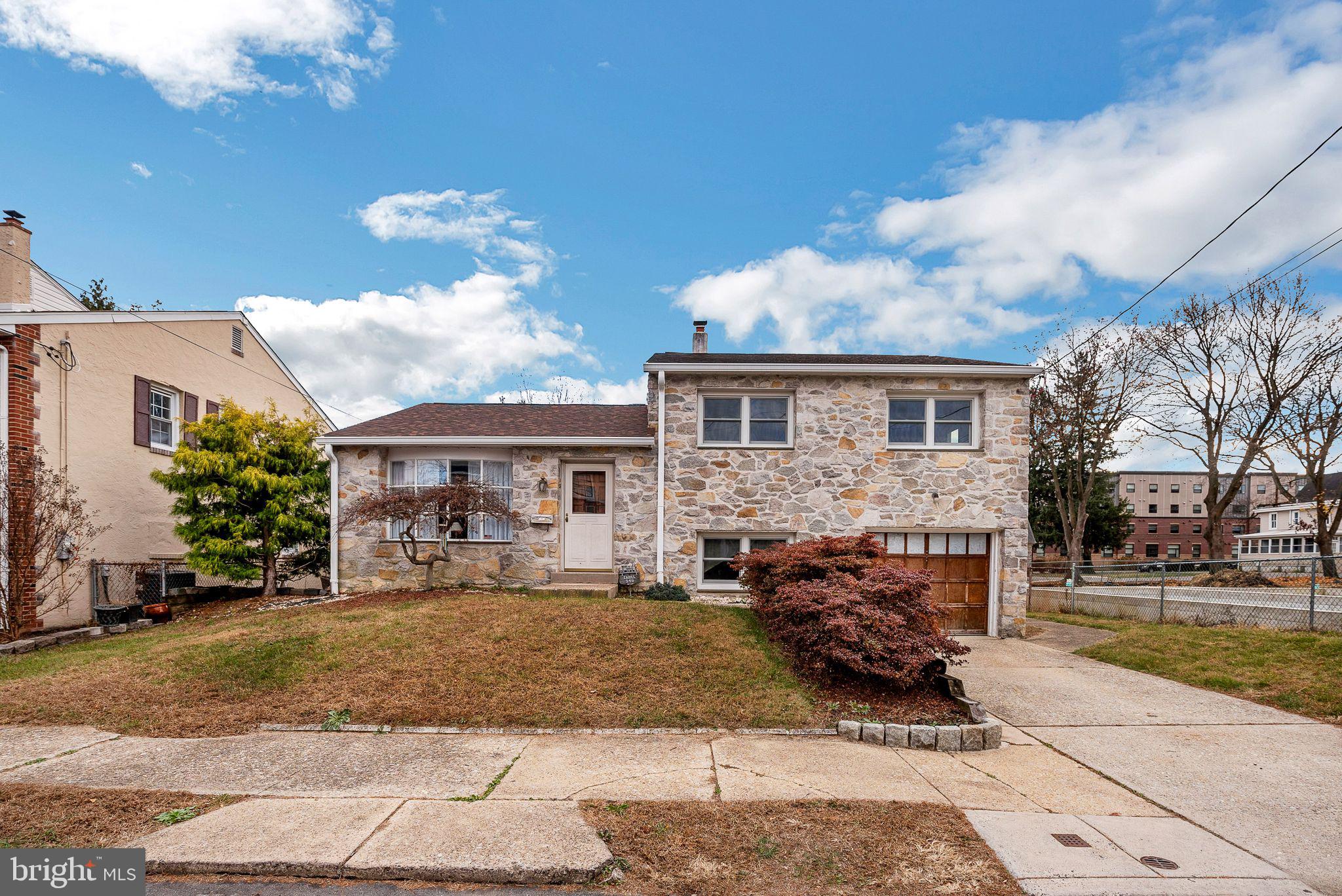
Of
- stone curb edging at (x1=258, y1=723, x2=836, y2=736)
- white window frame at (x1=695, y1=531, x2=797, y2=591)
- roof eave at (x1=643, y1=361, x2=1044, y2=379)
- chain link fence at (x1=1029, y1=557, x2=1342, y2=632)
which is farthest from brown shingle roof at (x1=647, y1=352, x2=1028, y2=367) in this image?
stone curb edging at (x1=258, y1=723, x2=836, y2=736)

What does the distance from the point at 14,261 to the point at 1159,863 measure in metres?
18.0

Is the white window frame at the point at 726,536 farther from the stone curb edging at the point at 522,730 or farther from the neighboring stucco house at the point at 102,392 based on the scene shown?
the neighboring stucco house at the point at 102,392

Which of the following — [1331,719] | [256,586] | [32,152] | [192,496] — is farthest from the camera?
[256,586]

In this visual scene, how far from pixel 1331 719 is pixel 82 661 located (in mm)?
14570

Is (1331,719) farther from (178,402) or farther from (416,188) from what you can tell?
(178,402)

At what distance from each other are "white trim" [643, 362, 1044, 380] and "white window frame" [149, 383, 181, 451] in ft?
35.7

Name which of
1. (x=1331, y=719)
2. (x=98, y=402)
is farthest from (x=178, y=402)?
(x=1331, y=719)

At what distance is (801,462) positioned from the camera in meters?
11.9

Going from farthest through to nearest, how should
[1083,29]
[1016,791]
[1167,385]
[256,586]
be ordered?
1. [1167,385]
2. [256,586]
3. [1083,29]
4. [1016,791]

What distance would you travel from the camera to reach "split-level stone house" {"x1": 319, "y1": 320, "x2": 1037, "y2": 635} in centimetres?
1191

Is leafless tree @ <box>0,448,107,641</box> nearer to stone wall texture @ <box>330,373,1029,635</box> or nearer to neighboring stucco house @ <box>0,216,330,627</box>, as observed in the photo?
neighboring stucco house @ <box>0,216,330,627</box>

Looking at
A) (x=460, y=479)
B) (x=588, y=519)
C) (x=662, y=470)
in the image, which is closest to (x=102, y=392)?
(x=460, y=479)

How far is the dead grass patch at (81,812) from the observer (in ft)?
12.4

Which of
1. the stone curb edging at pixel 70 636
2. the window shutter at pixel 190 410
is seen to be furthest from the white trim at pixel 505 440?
the window shutter at pixel 190 410
